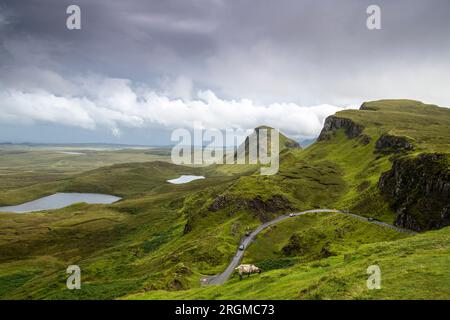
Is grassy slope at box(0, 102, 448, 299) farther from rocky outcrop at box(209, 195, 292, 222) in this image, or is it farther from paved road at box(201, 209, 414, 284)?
paved road at box(201, 209, 414, 284)

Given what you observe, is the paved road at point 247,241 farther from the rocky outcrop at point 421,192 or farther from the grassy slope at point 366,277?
the grassy slope at point 366,277

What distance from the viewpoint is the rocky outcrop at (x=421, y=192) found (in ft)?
322

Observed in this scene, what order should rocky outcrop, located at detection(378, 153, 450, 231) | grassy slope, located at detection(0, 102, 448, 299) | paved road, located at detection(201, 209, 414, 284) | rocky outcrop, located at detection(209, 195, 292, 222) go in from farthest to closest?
1. rocky outcrop, located at detection(209, 195, 292, 222)
2. rocky outcrop, located at detection(378, 153, 450, 231)
3. paved road, located at detection(201, 209, 414, 284)
4. grassy slope, located at detection(0, 102, 448, 299)

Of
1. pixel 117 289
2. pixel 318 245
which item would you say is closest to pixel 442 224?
pixel 318 245

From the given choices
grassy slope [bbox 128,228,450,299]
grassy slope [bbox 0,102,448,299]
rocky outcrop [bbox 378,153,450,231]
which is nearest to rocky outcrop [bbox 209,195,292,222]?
grassy slope [bbox 0,102,448,299]

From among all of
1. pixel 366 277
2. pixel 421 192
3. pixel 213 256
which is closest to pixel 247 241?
pixel 213 256

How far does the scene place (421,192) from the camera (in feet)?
361

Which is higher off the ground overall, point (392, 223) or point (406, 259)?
point (406, 259)

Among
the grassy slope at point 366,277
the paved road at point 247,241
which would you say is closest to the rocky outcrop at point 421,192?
the paved road at point 247,241

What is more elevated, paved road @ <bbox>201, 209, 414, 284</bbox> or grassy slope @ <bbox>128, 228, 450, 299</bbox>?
grassy slope @ <bbox>128, 228, 450, 299</bbox>

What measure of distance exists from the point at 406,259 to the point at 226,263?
7084 cm

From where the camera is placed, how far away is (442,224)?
94.2m

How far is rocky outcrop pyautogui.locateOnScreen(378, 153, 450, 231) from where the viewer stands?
9819cm
